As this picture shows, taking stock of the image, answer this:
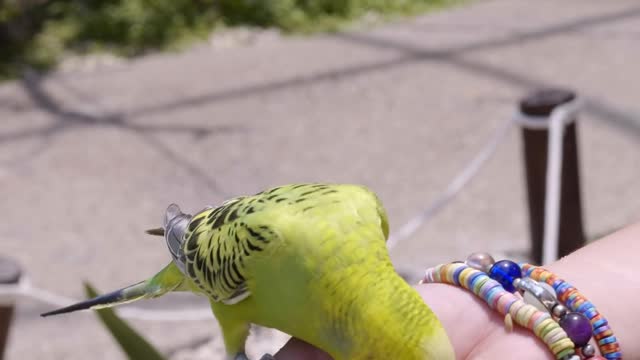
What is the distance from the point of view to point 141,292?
0.87 meters

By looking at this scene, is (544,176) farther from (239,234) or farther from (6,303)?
(239,234)

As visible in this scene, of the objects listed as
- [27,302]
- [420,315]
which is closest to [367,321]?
[420,315]

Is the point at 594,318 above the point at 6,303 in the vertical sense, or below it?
above

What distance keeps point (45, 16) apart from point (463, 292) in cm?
390

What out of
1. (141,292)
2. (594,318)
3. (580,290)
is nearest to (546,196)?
(580,290)

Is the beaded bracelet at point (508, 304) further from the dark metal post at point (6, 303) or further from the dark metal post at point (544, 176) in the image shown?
the dark metal post at point (544, 176)

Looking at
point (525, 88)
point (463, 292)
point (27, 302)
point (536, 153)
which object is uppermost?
point (463, 292)

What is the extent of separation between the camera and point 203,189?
8.91 feet

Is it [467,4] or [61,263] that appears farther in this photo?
[467,4]

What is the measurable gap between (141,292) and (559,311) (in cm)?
38

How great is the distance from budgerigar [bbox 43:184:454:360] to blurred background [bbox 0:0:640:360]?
1.21 meters

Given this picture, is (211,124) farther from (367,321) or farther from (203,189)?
(367,321)

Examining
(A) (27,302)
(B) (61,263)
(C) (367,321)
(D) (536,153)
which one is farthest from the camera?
(B) (61,263)

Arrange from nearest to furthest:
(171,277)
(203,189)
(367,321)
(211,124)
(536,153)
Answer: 1. (367,321)
2. (171,277)
3. (536,153)
4. (203,189)
5. (211,124)
